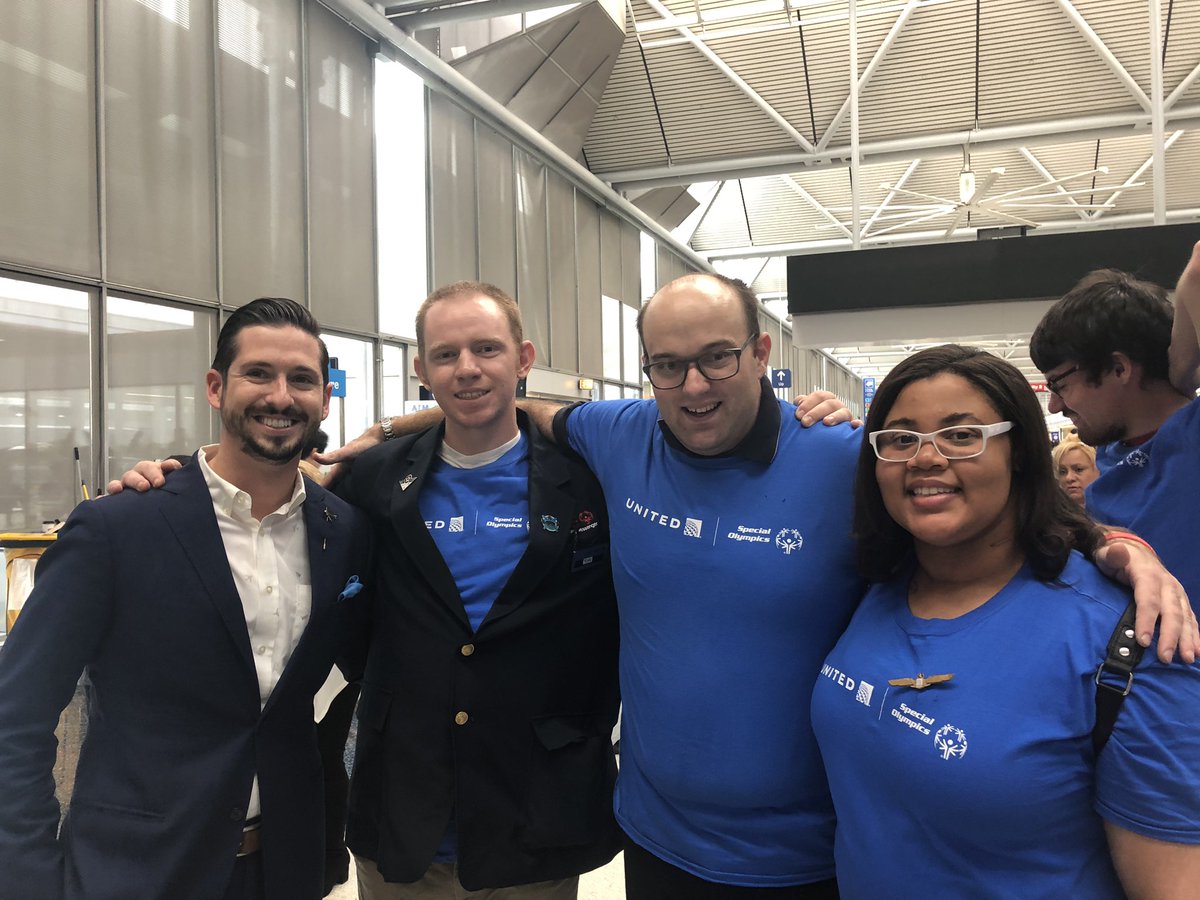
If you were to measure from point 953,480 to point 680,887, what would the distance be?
104 cm

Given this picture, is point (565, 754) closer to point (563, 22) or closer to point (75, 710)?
point (75, 710)

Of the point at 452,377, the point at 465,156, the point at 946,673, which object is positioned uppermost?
the point at 465,156

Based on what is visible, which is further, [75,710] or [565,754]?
[75,710]

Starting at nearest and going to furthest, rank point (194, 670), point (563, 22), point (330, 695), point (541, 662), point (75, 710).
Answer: point (194, 670) → point (541, 662) → point (75, 710) → point (330, 695) → point (563, 22)

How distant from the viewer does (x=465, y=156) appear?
988cm

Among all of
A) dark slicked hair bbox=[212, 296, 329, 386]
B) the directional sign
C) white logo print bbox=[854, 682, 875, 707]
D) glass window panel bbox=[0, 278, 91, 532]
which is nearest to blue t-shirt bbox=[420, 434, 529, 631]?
dark slicked hair bbox=[212, 296, 329, 386]

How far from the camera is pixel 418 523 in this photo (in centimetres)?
198

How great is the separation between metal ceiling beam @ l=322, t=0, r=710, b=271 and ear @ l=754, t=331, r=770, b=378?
7.44m

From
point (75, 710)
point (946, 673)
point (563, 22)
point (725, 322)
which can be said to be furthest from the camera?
point (563, 22)

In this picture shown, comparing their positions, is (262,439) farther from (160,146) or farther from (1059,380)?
(160,146)

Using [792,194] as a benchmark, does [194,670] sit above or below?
below

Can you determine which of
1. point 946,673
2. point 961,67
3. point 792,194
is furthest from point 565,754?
point 792,194

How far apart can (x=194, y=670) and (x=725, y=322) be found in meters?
1.32

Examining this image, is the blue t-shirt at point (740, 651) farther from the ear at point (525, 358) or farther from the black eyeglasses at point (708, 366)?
the ear at point (525, 358)
